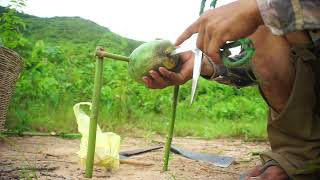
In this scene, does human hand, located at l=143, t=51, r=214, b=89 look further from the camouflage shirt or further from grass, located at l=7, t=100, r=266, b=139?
grass, located at l=7, t=100, r=266, b=139

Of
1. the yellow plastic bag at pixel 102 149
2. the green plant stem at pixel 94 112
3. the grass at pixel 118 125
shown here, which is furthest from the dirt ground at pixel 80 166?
the grass at pixel 118 125

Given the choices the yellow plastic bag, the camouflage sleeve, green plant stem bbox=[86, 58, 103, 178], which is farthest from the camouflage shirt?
the yellow plastic bag

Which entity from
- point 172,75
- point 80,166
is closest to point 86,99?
point 80,166

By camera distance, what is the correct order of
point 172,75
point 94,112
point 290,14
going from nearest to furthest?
point 290,14
point 94,112
point 172,75

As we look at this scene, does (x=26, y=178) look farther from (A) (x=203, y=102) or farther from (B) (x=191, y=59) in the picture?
(A) (x=203, y=102)

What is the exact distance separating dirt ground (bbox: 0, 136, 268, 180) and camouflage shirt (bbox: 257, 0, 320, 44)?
68 cm

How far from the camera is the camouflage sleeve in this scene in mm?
1014

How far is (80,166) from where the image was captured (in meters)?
2.07

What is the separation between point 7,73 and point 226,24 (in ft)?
6.23

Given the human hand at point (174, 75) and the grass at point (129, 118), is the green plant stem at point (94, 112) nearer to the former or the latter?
the human hand at point (174, 75)

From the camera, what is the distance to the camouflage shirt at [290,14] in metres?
1.01

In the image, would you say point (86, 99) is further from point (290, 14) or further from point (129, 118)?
point (290, 14)

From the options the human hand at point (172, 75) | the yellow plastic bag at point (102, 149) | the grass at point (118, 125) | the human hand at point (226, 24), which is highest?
the human hand at point (226, 24)

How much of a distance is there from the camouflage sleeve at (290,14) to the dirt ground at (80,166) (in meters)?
0.68
